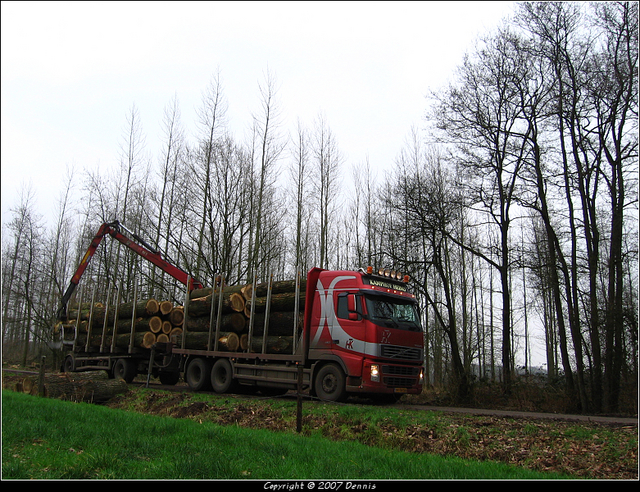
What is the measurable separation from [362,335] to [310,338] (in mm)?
1653

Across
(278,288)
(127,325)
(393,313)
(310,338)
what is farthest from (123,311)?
(393,313)

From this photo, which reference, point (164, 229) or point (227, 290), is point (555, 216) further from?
point (164, 229)

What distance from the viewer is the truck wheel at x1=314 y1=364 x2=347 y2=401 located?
1212 cm

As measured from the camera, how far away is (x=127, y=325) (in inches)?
746

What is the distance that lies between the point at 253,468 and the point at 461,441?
3.93 metres

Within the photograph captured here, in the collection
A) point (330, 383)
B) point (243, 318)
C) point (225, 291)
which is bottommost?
point (330, 383)

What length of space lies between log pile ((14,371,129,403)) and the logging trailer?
7.15 ft

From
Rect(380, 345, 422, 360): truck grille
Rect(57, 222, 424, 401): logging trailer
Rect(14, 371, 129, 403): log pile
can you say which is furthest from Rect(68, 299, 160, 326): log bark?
Rect(380, 345, 422, 360): truck grille

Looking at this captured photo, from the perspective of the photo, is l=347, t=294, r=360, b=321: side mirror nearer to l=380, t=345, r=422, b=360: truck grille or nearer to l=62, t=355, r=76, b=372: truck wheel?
l=380, t=345, r=422, b=360: truck grille

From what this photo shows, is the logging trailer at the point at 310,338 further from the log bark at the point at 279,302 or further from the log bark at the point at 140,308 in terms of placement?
the log bark at the point at 140,308

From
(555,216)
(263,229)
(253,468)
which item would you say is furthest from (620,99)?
(263,229)

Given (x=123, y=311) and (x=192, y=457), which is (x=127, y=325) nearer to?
(x=123, y=311)

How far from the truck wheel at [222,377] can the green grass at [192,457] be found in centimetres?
647

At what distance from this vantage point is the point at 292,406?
36.9ft
